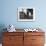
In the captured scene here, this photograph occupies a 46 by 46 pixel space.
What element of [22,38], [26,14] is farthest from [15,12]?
[22,38]

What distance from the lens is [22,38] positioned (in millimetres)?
3516

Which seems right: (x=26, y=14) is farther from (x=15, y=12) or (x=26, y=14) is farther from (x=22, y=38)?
(x=22, y=38)

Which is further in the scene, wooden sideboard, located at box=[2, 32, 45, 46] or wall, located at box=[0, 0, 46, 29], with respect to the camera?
wall, located at box=[0, 0, 46, 29]

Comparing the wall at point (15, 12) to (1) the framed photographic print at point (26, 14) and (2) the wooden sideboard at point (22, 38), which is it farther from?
(2) the wooden sideboard at point (22, 38)

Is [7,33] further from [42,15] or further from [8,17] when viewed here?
[42,15]

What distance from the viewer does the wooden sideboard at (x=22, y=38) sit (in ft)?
11.5

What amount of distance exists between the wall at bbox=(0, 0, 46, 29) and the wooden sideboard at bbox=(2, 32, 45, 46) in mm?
550

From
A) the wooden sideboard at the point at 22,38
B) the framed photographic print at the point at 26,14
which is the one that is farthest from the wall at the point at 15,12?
the wooden sideboard at the point at 22,38

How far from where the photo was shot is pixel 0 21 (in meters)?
3.98

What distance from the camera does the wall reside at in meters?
3.96

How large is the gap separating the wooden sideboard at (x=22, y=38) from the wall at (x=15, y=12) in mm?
550

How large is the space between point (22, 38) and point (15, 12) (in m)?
0.92

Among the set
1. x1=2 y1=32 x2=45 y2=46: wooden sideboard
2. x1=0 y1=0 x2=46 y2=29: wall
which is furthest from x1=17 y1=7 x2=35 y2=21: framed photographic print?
x1=2 y1=32 x2=45 y2=46: wooden sideboard

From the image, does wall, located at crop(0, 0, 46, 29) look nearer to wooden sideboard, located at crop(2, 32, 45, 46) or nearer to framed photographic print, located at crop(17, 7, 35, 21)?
framed photographic print, located at crop(17, 7, 35, 21)
